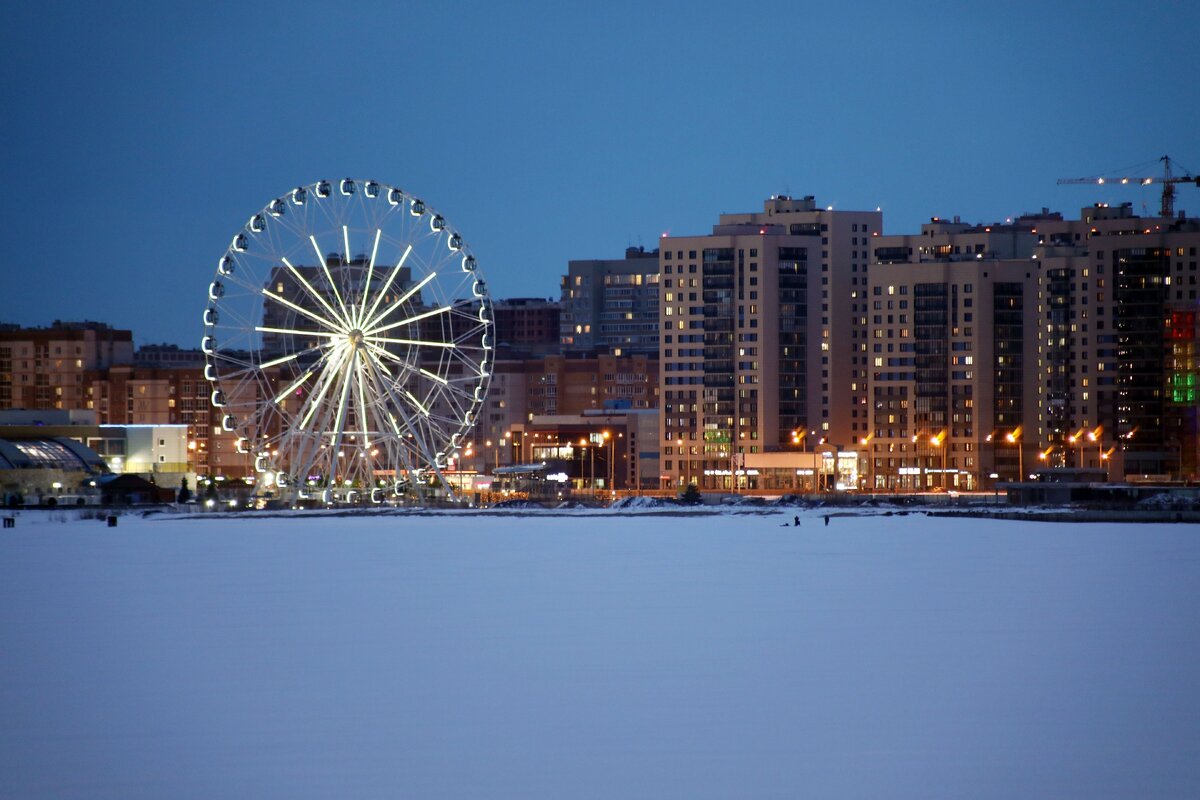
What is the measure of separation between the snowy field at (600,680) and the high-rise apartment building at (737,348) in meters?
94.3

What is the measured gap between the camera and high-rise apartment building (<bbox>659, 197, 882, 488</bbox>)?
14738 centimetres

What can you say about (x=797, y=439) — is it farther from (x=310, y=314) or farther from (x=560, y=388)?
(x=310, y=314)

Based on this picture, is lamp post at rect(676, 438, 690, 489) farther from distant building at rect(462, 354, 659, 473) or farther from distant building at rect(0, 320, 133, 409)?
distant building at rect(0, 320, 133, 409)

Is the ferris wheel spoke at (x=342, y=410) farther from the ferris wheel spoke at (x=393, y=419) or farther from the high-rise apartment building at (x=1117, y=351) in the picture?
the high-rise apartment building at (x=1117, y=351)

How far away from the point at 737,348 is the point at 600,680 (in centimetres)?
12148

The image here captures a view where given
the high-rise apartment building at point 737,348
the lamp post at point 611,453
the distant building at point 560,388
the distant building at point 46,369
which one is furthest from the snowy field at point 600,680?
the distant building at point 560,388

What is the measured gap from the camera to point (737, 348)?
148 meters

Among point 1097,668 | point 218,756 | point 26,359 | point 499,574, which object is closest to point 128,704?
point 218,756

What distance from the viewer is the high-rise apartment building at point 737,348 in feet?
484

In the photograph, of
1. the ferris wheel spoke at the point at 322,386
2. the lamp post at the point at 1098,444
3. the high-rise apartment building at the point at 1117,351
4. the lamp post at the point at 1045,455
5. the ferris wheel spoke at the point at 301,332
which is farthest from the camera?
the high-rise apartment building at the point at 1117,351

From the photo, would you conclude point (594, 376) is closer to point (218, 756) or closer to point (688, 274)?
point (688, 274)

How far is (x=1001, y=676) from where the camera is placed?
27438 millimetres

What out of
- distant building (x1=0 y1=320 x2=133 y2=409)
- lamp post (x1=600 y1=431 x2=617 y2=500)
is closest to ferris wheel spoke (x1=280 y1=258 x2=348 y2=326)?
lamp post (x1=600 y1=431 x2=617 y2=500)

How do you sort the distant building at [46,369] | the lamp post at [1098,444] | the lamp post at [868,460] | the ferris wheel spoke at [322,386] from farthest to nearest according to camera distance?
the distant building at [46,369], the lamp post at [868,460], the lamp post at [1098,444], the ferris wheel spoke at [322,386]
